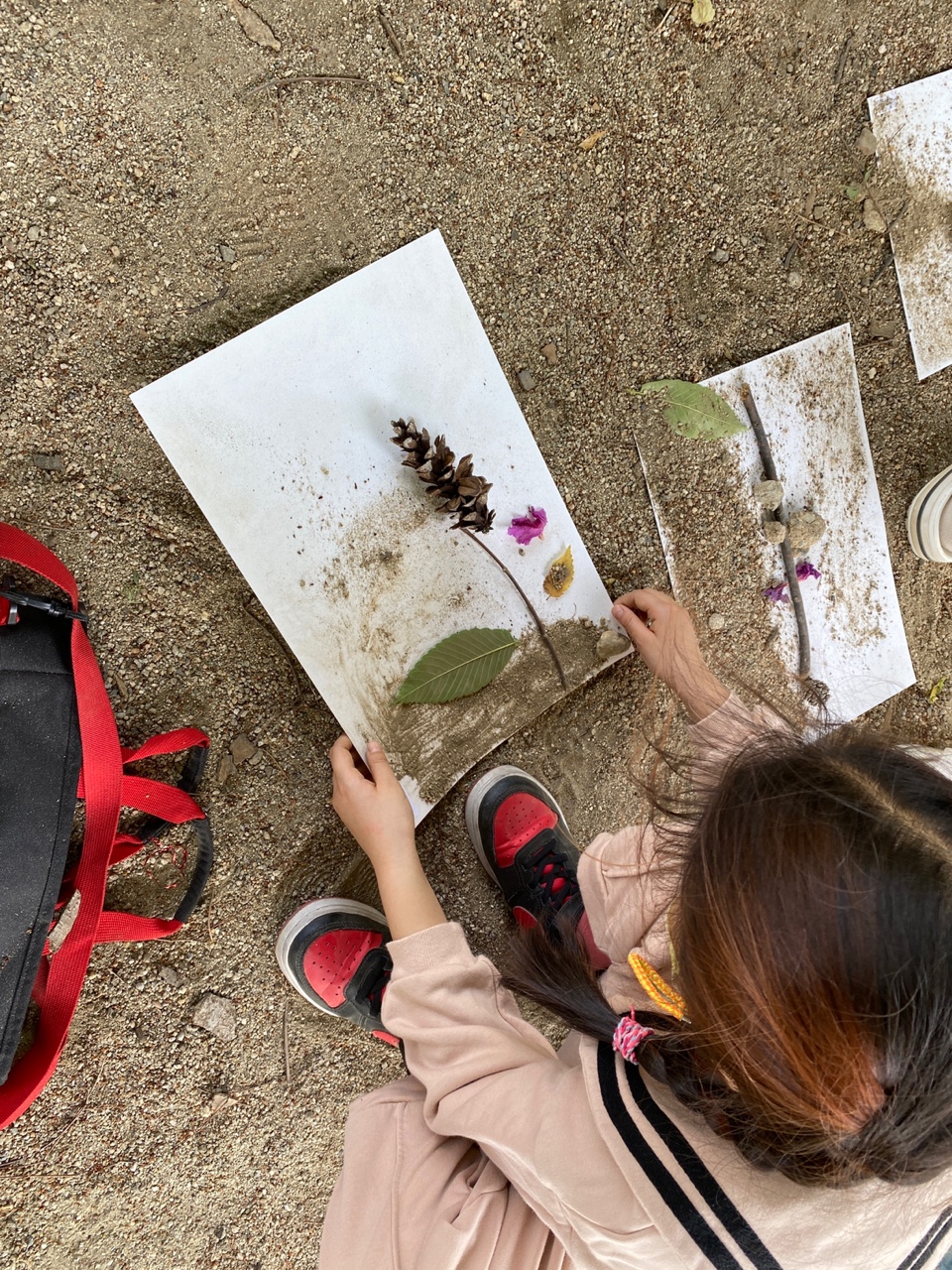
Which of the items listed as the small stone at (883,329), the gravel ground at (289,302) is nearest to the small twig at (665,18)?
the gravel ground at (289,302)

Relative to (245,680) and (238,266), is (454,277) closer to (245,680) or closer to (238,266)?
(238,266)

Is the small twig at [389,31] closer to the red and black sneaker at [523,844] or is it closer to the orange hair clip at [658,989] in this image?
the red and black sneaker at [523,844]

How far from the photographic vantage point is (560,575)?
1.18m

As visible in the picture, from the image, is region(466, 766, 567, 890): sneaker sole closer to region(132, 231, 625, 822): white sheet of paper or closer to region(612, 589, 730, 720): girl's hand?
region(132, 231, 625, 822): white sheet of paper

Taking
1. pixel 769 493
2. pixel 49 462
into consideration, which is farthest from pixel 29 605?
pixel 769 493

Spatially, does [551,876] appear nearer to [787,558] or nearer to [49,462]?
[787,558]

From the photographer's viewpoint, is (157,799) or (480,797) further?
(480,797)

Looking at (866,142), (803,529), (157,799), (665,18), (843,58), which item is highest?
(665,18)

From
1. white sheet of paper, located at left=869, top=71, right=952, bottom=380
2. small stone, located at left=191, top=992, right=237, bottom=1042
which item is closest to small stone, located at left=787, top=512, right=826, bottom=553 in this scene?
white sheet of paper, located at left=869, top=71, right=952, bottom=380

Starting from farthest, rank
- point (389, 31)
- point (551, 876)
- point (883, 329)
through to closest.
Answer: point (883, 329) < point (551, 876) < point (389, 31)

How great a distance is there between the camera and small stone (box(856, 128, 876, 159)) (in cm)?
123

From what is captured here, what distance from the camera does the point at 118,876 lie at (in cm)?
105

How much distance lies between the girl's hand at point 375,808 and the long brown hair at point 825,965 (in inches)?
17.3

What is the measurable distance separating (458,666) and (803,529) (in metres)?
0.64
